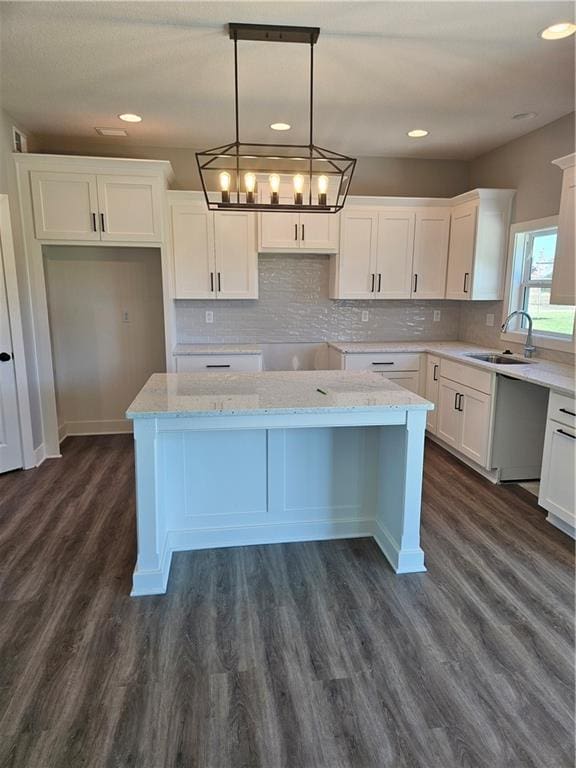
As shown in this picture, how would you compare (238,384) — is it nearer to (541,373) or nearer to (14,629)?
(14,629)

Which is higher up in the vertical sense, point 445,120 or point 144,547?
point 445,120

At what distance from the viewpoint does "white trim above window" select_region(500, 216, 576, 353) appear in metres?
3.84

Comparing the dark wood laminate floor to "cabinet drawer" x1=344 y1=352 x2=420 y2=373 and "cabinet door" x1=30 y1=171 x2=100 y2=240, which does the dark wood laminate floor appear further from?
"cabinet door" x1=30 y1=171 x2=100 y2=240

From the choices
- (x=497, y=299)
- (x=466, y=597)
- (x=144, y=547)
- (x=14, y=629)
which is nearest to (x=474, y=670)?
(x=466, y=597)

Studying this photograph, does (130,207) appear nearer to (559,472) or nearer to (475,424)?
(475,424)

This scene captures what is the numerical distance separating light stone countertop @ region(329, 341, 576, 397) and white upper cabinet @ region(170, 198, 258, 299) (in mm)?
1161

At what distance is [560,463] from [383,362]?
1.92 meters

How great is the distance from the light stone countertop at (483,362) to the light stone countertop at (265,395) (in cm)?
106

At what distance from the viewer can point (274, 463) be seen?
271 cm

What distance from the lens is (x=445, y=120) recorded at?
372 cm

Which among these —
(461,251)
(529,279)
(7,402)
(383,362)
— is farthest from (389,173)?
(7,402)

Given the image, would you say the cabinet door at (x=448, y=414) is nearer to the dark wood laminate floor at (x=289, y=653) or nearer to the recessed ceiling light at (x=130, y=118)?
the dark wood laminate floor at (x=289, y=653)

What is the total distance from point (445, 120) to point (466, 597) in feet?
11.3

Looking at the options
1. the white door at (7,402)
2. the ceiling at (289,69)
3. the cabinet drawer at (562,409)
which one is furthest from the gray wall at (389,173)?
the cabinet drawer at (562,409)
